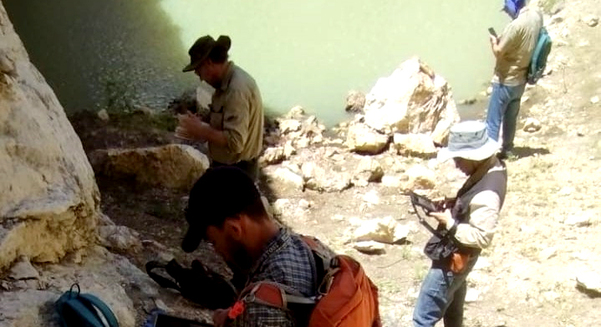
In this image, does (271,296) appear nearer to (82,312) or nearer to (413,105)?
(82,312)

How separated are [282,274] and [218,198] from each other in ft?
1.05

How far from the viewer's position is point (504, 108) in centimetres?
892

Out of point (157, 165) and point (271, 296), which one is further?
point (157, 165)

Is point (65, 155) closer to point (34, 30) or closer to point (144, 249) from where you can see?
point (144, 249)

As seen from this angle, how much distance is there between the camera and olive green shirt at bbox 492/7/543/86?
8.46 metres

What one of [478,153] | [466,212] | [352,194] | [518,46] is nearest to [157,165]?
[352,194]

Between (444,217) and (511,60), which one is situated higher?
(511,60)

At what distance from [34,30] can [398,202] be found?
9083 mm

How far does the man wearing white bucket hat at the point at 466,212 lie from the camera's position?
4.76 metres

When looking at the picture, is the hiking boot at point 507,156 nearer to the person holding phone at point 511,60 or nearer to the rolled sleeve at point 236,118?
the person holding phone at point 511,60

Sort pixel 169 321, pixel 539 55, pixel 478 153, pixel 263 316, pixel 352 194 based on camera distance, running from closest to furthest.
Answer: pixel 263 316 < pixel 169 321 < pixel 478 153 < pixel 539 55 < pixel 352 194

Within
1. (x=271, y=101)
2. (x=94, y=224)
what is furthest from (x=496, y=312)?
(x=271, y=101)

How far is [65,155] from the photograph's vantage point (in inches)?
183

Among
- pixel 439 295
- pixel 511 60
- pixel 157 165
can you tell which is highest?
pixel 511 60
